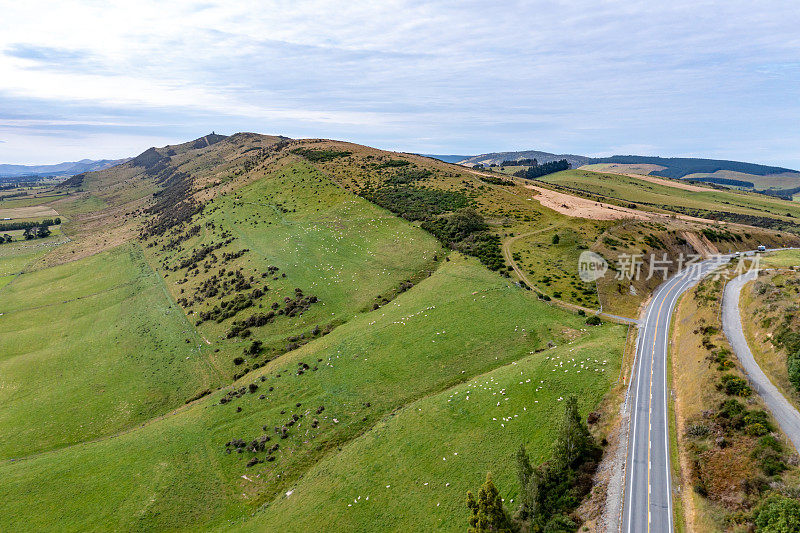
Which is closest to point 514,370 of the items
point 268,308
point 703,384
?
point 703,384

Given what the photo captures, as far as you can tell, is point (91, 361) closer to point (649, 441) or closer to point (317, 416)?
point (317, 416)

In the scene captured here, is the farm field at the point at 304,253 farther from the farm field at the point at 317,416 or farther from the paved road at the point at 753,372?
the paved road at the point at 753,372

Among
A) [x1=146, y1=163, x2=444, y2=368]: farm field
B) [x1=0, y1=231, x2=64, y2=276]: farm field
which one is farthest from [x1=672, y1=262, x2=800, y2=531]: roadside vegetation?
[x1=0, y1=231, x2=64, y2=276]: farm field

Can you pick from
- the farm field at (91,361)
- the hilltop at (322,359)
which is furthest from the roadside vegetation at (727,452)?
the farm field at (91,361)

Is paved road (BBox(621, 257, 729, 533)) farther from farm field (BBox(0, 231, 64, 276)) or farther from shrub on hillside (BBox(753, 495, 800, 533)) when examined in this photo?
farm field (BBox(0, 231, 64, 276))

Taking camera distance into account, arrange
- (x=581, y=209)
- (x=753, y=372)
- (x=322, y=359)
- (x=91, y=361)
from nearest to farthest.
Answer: (x=753, y=372) → (x=322, y=359) → (x=91, y=361) → (x=581, y=209)

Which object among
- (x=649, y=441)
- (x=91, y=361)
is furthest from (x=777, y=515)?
(x=91, y=361)

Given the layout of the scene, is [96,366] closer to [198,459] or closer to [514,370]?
[198,459]
